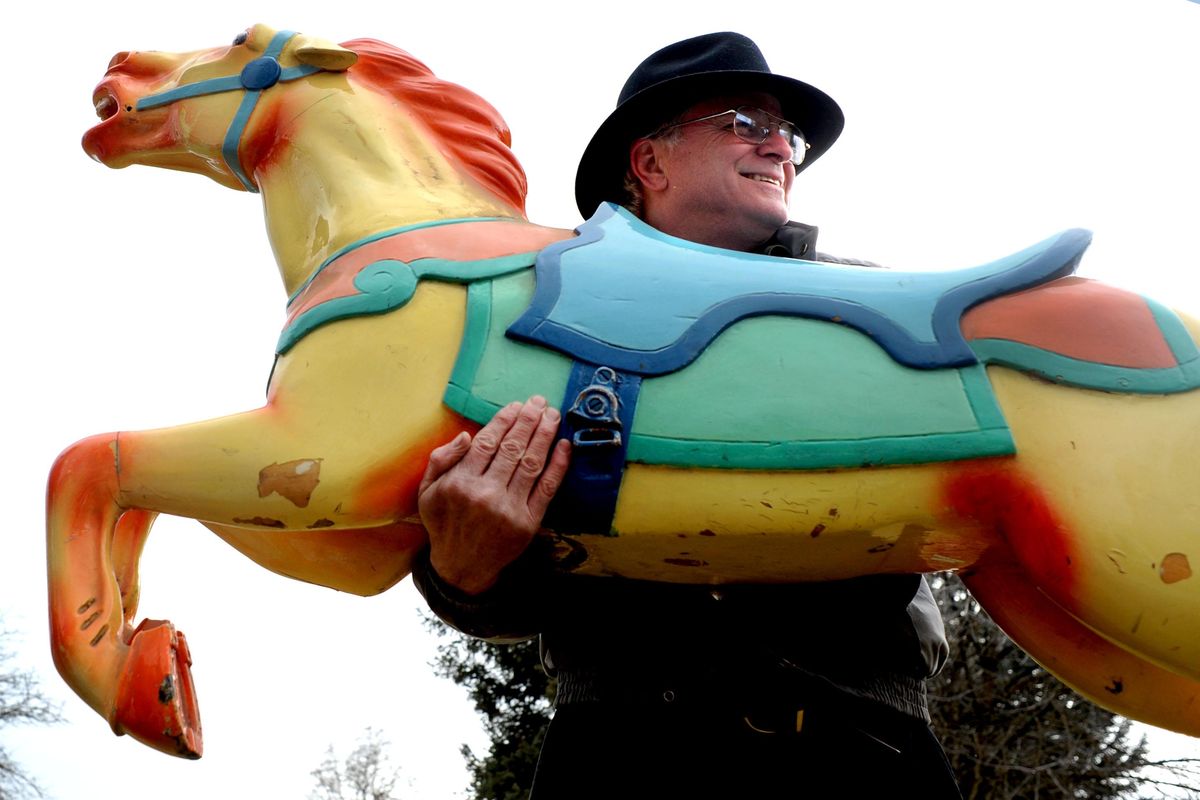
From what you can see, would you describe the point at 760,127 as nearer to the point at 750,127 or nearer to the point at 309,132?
the point at 750,127

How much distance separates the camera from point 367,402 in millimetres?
1989

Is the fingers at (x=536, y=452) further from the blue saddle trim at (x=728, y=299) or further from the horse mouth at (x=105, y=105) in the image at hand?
the horse mouth at (x=105, y=105)

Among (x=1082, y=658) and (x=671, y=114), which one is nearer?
(x=1082, y=658)

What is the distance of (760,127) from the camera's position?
272 cm

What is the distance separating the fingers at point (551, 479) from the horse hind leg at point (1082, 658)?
692 millimetres

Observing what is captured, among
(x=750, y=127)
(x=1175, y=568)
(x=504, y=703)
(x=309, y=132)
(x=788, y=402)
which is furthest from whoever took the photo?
(x=504, y=703)

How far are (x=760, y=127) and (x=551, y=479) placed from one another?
3.64ft

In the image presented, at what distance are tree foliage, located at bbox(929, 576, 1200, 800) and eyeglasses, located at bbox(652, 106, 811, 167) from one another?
6.02 meters

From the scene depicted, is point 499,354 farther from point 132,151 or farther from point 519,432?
point 132,151

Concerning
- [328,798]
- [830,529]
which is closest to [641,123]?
[830,529]

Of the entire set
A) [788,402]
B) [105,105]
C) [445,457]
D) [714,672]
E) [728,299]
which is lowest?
[714,672]

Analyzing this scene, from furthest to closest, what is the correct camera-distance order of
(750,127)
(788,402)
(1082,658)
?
(750,127) < (1082,658) < (788,402)

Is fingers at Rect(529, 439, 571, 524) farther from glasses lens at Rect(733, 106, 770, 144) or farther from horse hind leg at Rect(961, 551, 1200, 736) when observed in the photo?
glasses lens at Rect(733, 106, 770, 144)

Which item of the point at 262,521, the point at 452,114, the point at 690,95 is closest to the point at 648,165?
the point at 690,95
